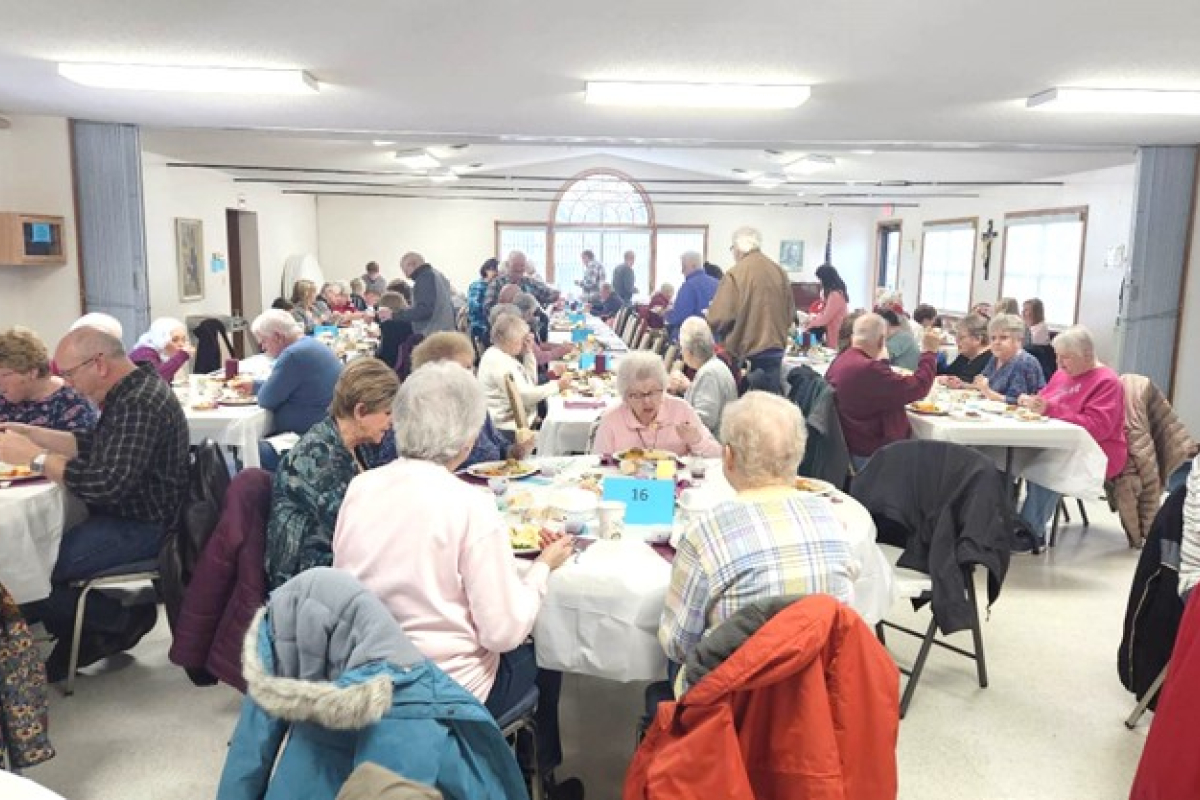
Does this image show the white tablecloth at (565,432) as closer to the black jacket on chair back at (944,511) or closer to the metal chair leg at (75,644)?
the black jacket on chair back at (944,511)

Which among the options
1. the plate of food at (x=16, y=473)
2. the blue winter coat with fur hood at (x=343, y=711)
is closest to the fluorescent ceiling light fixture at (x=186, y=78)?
the plate of food at (x=16, y=473)

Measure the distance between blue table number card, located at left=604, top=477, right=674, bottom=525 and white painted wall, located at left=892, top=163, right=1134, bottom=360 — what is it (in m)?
6.67

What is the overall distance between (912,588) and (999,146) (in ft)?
16.6

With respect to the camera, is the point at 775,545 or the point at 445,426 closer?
the point at 775,545

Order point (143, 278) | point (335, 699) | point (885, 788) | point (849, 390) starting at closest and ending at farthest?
point (335, 699)
point (885, 788)
point (849, 390)
point (143, 278)

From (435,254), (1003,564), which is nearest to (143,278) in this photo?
(1003,564)

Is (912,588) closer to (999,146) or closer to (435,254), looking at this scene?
(999,146)

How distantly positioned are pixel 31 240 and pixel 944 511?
5863mm

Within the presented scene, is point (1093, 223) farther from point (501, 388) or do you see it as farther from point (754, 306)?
point (501, 388)

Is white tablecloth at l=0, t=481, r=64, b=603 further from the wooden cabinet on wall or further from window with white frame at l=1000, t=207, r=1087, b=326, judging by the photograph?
window with white frame at l=1000, t=207, r=1087, b=326

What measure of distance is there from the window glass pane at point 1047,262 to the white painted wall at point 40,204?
9135mm

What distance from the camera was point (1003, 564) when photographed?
272 cm

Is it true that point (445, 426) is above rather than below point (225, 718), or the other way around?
above

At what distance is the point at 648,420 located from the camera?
10.9 feet
